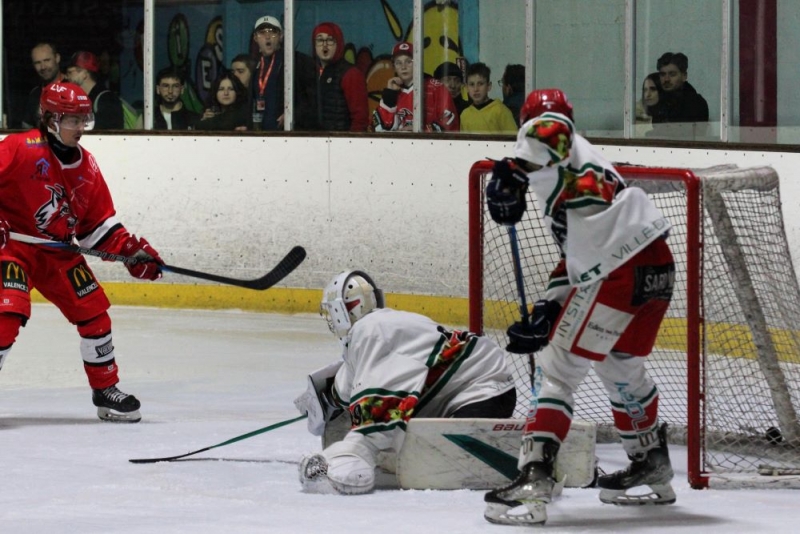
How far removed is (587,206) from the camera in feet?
10.2

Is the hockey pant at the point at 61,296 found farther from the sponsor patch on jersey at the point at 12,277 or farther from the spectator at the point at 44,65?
the spectator at the point at 44,65

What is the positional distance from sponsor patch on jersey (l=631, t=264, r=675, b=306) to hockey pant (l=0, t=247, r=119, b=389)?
6.68 ft

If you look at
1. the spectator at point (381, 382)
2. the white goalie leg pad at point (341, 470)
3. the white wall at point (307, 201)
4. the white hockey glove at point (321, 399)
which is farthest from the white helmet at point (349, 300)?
the white wall at point (307, 201)

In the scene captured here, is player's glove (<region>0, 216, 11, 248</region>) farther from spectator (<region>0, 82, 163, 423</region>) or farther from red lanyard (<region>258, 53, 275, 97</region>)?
red lanyard (<region>258, 53, 275, 97</region>)

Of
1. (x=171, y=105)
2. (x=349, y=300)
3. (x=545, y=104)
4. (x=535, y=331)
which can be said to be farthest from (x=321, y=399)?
(x=171, y=105)

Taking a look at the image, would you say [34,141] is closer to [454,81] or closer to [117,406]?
[117,406]

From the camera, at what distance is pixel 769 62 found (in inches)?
239

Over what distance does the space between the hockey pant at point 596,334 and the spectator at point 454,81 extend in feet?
12.6

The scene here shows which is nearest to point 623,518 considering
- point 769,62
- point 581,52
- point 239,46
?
point 769,62

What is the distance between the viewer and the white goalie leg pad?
3.38m

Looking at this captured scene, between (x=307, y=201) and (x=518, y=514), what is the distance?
4.31 metres

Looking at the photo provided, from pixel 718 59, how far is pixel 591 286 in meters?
3.30

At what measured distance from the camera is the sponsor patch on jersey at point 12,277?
4500 millimetres

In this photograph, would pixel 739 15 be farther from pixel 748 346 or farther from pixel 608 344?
pixel 608 344
